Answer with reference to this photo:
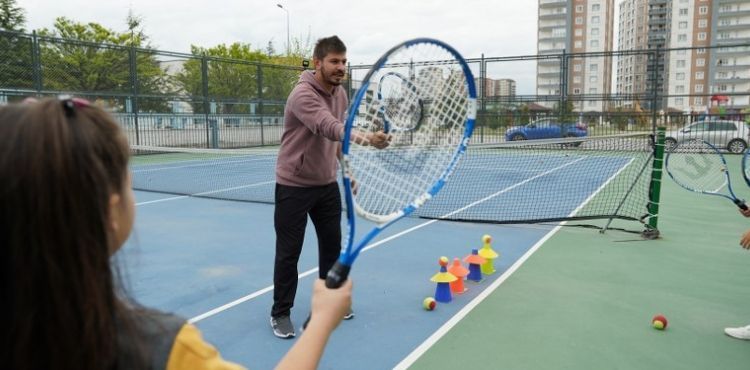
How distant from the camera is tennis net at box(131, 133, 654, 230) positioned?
8273 millimetres

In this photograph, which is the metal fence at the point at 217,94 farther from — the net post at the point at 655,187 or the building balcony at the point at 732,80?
the building balcony at the point at 732,80

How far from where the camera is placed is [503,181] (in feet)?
39.7

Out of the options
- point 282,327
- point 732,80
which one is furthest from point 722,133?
point 732,80

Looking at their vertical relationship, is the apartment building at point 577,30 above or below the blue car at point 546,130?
above

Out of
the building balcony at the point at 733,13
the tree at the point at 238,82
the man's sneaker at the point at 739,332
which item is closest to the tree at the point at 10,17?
the tree at the point at 238,82

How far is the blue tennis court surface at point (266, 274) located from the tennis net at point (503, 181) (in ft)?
1.48

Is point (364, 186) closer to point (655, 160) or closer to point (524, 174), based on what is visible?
point (655, 160)

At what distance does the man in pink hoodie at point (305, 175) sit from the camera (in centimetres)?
371

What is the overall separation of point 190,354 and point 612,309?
4.00 meters

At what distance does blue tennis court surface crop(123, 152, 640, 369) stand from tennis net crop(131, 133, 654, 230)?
0.45 metres

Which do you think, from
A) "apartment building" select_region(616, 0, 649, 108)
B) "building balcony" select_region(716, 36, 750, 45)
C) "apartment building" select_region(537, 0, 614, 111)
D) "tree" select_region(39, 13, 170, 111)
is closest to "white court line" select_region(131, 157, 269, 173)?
"tree" select_region(39, 13, 170, 111)

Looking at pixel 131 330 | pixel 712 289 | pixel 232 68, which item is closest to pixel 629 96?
pixel 232 68

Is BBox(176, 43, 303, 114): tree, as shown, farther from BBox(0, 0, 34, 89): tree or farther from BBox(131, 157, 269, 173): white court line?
BBox(0, 0, 34, 89): tree

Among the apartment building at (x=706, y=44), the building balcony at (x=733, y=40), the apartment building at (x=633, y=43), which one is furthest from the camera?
the apartment building at (x=633, y=43)
